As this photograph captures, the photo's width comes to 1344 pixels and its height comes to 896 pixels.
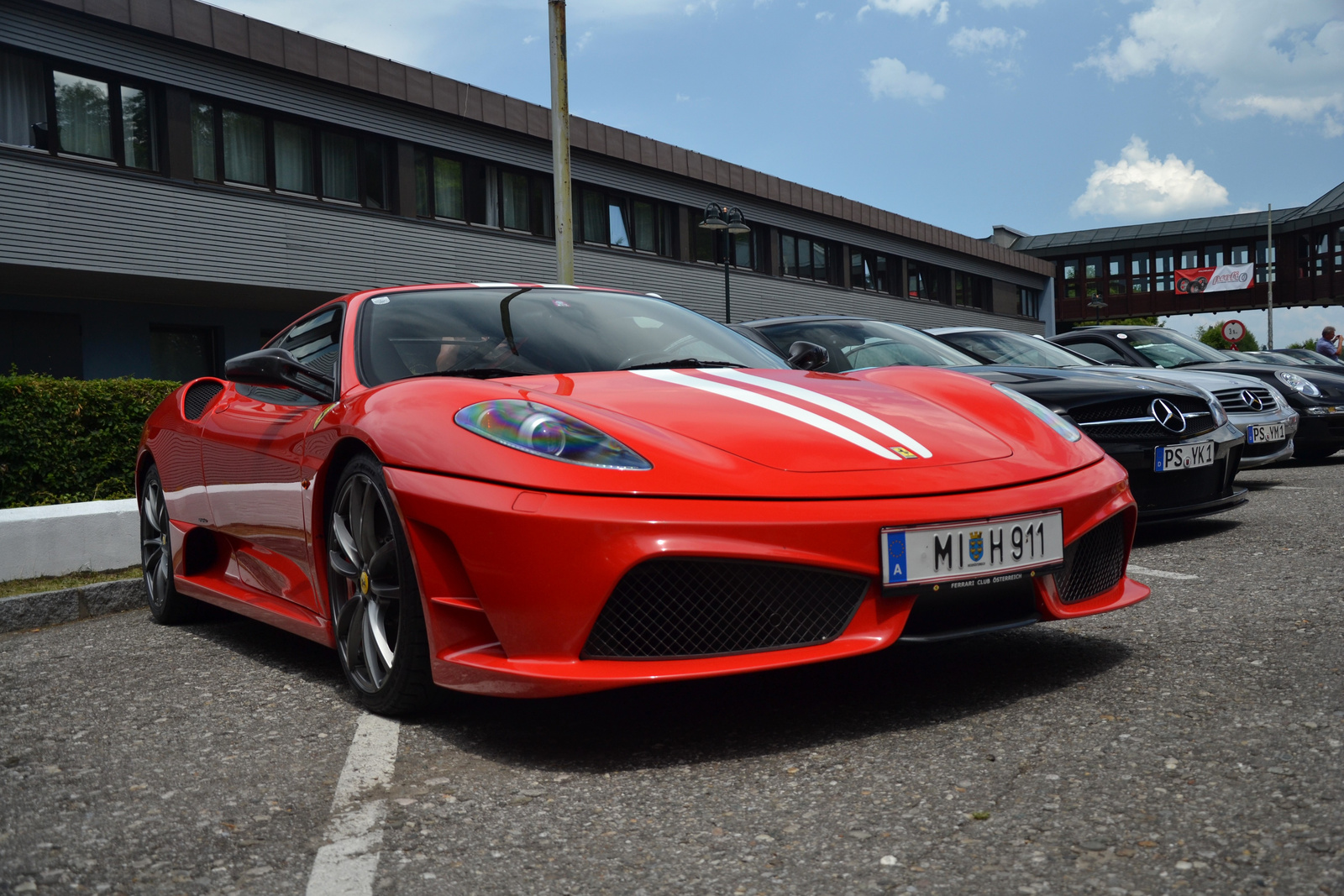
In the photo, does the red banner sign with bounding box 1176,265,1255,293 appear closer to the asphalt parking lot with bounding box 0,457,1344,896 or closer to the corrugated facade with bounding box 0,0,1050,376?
Result: the corrugated facade with bounding box 0,0,1050,376

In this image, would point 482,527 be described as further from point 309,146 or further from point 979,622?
point 309,146

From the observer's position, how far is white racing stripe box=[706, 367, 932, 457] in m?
2.97

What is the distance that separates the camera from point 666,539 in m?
2.50

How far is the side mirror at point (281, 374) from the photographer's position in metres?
3.48

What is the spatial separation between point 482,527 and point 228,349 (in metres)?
16.5

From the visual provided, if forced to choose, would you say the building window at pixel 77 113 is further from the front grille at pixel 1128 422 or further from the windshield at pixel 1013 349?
the front grille at pixel 1128 422

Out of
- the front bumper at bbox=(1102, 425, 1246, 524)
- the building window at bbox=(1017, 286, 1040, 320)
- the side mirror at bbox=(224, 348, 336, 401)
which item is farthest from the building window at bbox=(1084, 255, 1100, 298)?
the side mirror at bbox=(224, 348, 336, 401)

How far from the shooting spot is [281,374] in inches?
137

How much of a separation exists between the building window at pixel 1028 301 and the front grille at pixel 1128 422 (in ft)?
146

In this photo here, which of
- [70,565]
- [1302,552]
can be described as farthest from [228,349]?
[1302,552]

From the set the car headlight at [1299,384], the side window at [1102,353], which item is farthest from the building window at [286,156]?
the car headlight at [1299,384]

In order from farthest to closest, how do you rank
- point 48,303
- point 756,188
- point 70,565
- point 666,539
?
point 756,188 → point 48,303 → point 70,565 → point 666,539

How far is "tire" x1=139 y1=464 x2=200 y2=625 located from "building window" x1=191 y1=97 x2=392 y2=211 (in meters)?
12.0

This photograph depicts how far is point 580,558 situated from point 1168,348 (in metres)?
8.00
